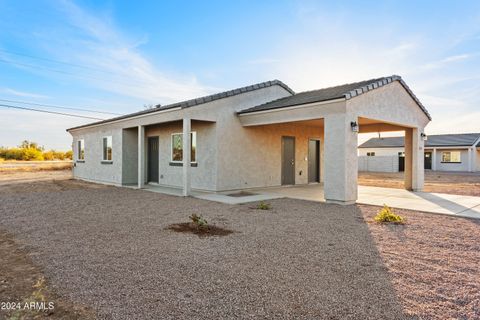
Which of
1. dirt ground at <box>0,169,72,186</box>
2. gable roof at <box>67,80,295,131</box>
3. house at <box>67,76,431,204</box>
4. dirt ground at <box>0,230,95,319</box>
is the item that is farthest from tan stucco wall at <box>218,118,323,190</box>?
dirt ground at <box>0,169,72,186</box>

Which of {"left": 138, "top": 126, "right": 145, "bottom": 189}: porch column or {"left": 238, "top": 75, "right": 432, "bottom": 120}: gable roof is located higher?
{"left": 238, "top": 75, "right": 432, "bottom": 120}: gable roof

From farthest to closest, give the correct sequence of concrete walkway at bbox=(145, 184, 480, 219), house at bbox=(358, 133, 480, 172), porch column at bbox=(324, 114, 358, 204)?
house at bbox=(358, 133, 480, 172), porch column at bbox=(324, 114, 358, 204), concrete walkway at bbox=(145, 184, 480, 219)

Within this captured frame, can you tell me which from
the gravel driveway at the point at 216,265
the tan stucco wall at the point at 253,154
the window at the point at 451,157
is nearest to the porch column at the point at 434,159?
the window at the point at 451,157

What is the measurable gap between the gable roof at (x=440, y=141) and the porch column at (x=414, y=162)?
859 inches

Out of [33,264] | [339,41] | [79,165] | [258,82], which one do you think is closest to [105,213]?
[33,264]

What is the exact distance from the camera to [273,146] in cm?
1298

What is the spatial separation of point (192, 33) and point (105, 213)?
9.15 m

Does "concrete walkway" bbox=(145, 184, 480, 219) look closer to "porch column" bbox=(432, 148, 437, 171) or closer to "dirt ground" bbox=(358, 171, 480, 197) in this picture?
"dirt ground" bbox=(358, 171, 480, 197)

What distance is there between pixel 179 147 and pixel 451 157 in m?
31.0

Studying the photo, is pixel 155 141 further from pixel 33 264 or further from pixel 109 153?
pixel 33 264

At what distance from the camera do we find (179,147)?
12.6 meters

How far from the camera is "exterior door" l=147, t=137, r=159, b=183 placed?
14.3m

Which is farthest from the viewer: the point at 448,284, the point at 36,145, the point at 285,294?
the point at 36,145

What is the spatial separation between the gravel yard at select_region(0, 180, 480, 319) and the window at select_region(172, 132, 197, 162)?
491 cm
